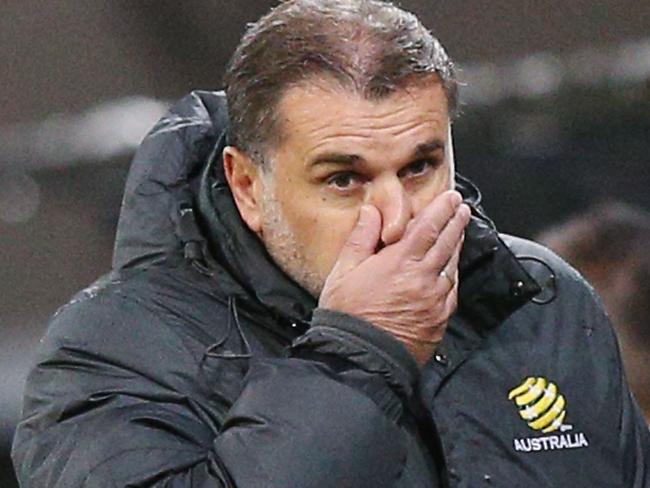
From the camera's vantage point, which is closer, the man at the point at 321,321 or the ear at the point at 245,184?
the man at the point at 321,321

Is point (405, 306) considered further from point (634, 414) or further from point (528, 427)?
point (634, 414)

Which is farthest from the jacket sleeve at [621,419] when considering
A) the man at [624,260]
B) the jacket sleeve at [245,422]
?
the man at [624,260]

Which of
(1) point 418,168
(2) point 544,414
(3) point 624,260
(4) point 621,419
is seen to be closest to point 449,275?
(1) point 418,168

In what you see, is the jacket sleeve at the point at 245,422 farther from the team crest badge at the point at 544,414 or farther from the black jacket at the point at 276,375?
the team crest badge at the point at 544,414

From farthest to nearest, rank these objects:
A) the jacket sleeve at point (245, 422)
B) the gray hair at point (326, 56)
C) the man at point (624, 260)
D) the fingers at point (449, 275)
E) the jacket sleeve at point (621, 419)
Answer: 1. the man at point (624, 260)
2. the jacket sleeve at point (621, 419)
3. the gray hair at point (326, 56)
4. the fingers at point (449, 275)
5. the jacket sleeve at point (245, 422)

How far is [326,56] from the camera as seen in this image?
2.18 m

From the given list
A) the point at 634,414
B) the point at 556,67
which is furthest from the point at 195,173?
the point at 556,67

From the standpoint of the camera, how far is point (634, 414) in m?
2.43

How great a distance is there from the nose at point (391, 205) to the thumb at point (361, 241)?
11 mm

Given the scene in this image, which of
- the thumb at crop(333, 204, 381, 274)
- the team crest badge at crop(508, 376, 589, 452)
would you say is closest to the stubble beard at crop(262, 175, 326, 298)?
the thumb at crop(333, 204, 381, 274)

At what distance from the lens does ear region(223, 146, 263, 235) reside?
227 cm

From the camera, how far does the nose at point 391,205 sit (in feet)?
6.84

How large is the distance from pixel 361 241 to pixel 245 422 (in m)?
0.27

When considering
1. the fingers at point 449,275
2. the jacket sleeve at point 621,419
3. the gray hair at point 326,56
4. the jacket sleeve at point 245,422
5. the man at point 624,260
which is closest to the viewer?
the jacket sleeve at point 245,422
